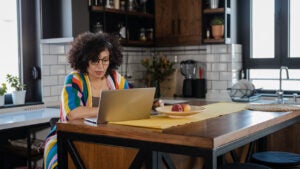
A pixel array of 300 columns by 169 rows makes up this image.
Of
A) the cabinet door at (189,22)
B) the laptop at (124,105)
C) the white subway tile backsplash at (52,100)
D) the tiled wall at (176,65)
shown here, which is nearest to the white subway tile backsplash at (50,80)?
the tiled wall at (176,65)

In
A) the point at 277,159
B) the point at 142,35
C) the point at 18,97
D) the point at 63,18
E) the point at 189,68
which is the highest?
the point at 63,18

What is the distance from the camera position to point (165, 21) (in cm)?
520

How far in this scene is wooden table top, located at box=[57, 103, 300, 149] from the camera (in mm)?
1797

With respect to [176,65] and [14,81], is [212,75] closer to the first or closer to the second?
[176,65]

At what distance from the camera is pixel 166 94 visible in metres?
5.31

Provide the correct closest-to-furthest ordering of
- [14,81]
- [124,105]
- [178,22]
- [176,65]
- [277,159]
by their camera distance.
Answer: [124,105] < [277,159] < [14,81] < [178,22] < [176,65]

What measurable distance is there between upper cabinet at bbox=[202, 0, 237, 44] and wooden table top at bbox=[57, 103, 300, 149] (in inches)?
93.8

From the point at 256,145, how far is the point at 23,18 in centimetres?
245

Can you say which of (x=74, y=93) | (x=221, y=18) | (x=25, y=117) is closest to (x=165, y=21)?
(x=221, y=18)

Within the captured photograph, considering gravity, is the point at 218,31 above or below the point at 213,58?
above

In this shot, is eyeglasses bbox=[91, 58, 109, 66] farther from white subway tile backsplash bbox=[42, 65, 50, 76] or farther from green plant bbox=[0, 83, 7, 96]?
white subway tile backsplash bbox=[42, 65, 50, 76]

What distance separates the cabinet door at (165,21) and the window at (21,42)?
159 centimetres

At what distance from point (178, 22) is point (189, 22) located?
0.51ft

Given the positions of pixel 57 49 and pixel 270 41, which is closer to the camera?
pixel 57 49
